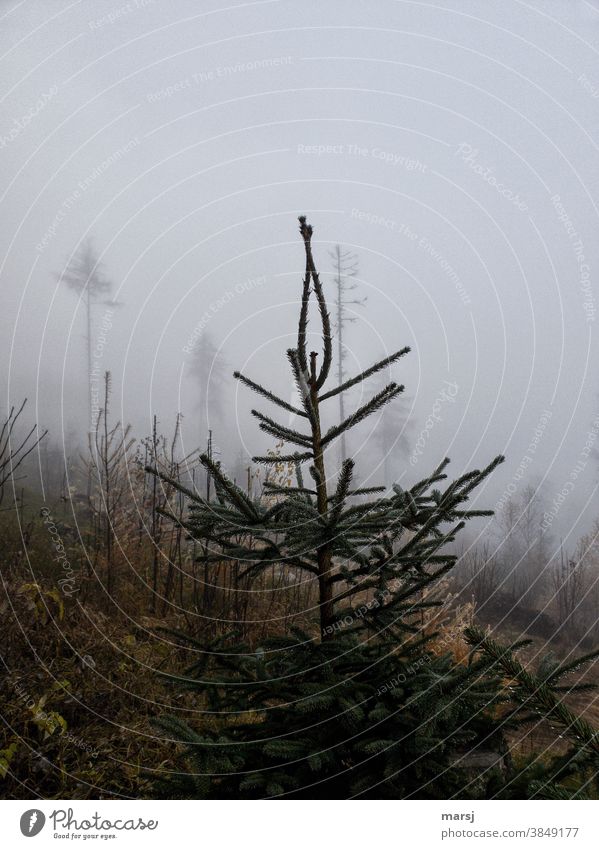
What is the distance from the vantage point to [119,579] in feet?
21.4

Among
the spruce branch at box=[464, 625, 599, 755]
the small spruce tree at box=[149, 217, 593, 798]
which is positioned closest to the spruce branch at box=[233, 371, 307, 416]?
the small spruce tree at box=[149, 217, 593, 798]

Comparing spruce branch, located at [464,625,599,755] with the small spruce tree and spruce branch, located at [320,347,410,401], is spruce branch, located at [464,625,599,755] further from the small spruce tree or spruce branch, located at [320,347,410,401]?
spruce branch, located at [320,347,410,401]

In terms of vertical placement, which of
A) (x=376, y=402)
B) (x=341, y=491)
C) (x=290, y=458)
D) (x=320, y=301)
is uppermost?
(x=320, y=301)

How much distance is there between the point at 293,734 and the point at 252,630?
417cm

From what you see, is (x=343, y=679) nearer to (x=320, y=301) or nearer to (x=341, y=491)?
(x=341, y=491)
